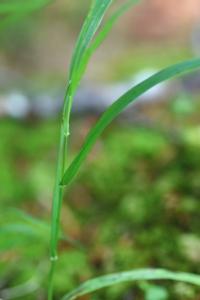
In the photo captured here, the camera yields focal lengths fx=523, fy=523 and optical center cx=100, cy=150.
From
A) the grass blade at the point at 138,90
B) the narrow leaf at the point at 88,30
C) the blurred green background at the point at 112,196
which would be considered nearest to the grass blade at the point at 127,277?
the blurred green background at the point at 112,196

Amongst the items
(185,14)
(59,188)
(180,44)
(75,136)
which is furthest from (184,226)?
(185,14)

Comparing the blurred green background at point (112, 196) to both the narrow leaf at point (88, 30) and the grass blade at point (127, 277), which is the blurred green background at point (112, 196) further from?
the narrow leaf at point (88, 30)

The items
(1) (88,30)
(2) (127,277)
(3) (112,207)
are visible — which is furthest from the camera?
(3) (112,207)

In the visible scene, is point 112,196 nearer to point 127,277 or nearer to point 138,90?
point 127,277

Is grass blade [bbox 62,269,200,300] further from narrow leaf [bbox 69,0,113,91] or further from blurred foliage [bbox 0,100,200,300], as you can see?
narrow leaf [bbox 69,0,113,91]

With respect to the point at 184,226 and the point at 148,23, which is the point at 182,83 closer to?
the point at 184,226

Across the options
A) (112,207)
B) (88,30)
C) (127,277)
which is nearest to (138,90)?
(88,30)

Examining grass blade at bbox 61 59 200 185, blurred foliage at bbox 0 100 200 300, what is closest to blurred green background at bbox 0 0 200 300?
blurred foliage at bbox 0 100 200 300
